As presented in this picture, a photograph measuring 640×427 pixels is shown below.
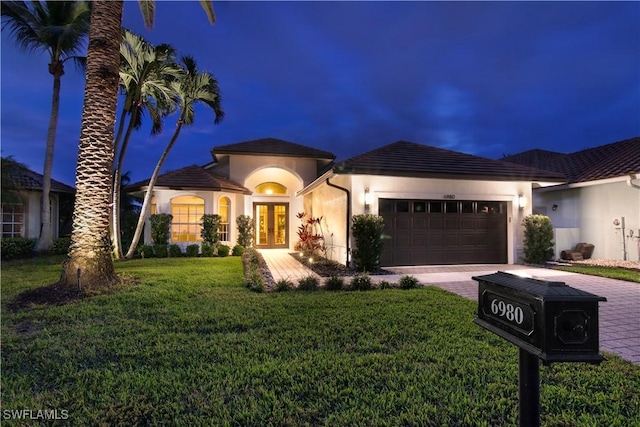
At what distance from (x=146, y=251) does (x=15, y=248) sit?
518 centimetres

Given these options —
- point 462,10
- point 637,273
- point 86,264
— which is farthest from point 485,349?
point 462,10

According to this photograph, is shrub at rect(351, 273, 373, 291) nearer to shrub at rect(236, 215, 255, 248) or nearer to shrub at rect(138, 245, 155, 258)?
shrub at rect(236, 215, 255, 248)

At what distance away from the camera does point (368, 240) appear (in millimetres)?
9945

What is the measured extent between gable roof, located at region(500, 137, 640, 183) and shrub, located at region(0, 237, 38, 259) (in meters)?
22.5

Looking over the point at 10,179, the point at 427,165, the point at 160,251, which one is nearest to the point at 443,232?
the point at 427,165

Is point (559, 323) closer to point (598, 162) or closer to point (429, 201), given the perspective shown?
point (429, 201)

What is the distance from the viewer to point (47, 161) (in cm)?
1353

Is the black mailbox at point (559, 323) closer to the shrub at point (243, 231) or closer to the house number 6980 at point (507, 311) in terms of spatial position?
the house number 6980 at point (507, 311)

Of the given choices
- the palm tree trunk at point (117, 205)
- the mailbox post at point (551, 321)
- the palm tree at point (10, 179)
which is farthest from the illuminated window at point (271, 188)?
the mailbox post at point (551, 321)

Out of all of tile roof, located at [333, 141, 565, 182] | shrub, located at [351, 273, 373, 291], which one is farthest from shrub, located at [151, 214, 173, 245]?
shrub, located at [351, 273, 373, 291]

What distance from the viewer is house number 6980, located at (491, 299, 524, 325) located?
1.49 meters

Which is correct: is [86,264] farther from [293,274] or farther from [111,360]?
[293,274]

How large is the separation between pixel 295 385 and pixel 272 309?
267 centimetres

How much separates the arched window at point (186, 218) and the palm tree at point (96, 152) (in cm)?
825
